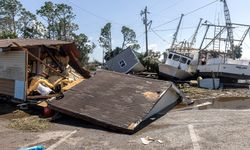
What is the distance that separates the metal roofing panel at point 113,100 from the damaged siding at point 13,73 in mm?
2484

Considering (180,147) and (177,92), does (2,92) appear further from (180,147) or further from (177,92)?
(180,147)

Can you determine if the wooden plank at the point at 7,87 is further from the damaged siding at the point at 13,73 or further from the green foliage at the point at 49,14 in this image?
the green foliage at the point at 49,14

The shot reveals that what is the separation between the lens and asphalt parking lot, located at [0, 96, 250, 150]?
24.7ft

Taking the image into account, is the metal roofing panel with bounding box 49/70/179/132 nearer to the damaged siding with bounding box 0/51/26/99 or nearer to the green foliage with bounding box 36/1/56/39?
the damaged siding with bounding box 0/51/26/99

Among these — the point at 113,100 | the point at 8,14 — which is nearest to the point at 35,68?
the point at 113,100

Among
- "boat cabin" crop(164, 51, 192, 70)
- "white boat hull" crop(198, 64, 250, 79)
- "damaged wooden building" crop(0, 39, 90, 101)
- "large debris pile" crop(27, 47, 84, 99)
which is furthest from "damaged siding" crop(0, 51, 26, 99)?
"white boat hull" crop(198, 64, 250, 79)

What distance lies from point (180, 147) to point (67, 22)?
1669 inches

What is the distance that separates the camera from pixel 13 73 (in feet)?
44.9

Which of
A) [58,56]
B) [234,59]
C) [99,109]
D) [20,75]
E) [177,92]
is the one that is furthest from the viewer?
[234,59]

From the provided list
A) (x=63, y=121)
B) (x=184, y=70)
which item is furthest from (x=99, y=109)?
(x=184, y=70)

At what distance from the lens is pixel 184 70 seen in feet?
99.6

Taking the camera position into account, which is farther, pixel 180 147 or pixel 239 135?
pixel 239 135

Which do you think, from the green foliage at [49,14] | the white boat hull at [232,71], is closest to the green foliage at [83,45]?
the green foliage at [49,14]

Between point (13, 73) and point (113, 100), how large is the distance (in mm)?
5313
